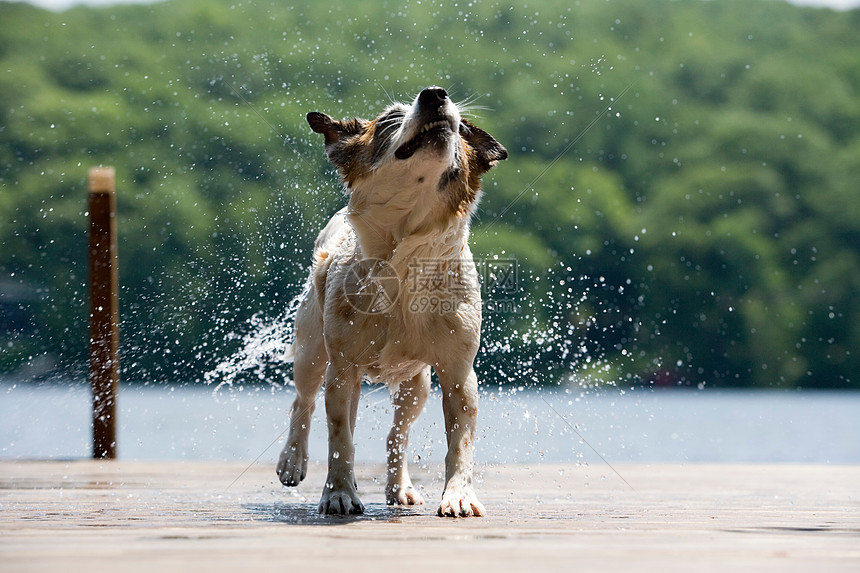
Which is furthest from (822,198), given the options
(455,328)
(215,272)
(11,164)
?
(455,328)

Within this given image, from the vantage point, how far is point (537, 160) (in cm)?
2970

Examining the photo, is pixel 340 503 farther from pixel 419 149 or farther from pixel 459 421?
pixel 419 149

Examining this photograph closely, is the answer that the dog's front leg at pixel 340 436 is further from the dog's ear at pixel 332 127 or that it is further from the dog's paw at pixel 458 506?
the dog's ear at pixel 332 127

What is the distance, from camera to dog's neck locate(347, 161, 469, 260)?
4.48 m

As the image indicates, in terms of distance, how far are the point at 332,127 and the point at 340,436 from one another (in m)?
1.44

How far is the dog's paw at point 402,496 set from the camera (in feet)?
16.8

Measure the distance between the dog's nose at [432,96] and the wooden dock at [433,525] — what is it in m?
1.74

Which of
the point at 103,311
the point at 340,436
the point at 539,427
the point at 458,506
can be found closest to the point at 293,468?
the point at 340,436

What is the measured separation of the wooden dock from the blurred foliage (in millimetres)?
4754

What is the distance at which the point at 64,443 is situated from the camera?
17812 mm

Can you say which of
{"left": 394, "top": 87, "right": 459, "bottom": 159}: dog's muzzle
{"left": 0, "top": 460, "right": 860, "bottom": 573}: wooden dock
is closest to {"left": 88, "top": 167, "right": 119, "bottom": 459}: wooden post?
{"left": 0, "top": 460, "right": 860, "bottom": 573}: wooden dock

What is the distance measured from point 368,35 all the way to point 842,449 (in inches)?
519

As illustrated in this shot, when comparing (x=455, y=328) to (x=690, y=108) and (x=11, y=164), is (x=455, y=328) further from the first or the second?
(x=690, y=108)

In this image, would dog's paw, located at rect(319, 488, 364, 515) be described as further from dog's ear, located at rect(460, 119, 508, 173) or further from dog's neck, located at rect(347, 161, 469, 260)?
dog's ear, located at rect(460, 119, 508, 173)
